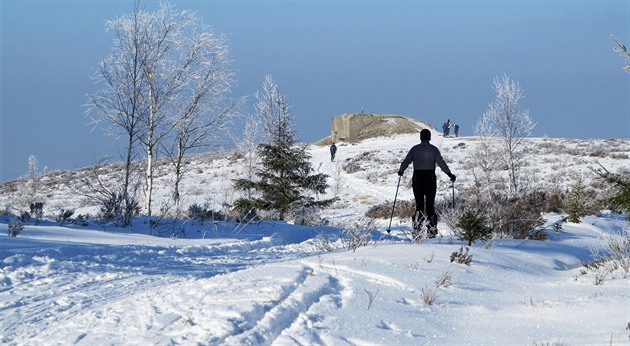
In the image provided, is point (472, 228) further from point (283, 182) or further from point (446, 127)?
point (446, 127)

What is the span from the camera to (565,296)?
5113 mm

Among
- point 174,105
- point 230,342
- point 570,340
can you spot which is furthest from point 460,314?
point 174,105

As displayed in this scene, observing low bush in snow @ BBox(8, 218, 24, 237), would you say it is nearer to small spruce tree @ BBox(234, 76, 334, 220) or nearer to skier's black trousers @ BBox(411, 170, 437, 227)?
skier's black trousers @ BBox(411, 170, 437, 227)

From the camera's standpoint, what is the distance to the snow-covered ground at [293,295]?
3.73m

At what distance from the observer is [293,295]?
14.6ft

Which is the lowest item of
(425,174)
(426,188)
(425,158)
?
(426,188)

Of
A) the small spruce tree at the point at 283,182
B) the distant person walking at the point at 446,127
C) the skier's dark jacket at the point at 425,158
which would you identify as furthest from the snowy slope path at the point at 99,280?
the distant person walking at the point at 446,127

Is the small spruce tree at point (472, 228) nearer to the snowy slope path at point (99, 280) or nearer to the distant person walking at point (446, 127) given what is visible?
the snowy slope path at point (99, 280)

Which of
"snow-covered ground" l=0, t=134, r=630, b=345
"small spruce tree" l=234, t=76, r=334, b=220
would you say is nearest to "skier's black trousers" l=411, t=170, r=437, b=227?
"snow-covered ground" l=0, t=134, r=630, b=345

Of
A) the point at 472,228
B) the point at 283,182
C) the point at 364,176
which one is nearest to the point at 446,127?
the point at 364,176

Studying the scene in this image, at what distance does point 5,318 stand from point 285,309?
1.98 meters

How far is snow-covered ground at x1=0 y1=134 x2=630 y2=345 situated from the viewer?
3.73 m

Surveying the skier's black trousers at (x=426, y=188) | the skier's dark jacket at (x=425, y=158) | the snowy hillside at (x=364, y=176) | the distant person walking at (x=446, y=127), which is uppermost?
the distant person walking at (x=446, y=127)

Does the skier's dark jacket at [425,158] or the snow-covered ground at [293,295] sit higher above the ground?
the skier's dark jacket at [425,158]
